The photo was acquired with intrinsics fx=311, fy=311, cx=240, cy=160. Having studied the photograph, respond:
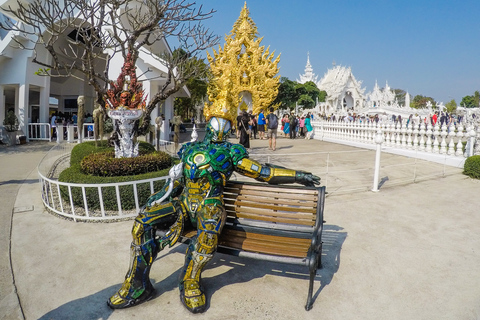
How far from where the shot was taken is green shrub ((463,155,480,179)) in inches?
311

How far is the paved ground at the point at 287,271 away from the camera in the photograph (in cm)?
274

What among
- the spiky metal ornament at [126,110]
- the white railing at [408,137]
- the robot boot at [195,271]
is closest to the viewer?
the robot boot at [195,271]

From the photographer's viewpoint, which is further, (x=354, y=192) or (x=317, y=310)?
(x=354, y=192)

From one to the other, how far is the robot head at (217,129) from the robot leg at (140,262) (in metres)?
0.87

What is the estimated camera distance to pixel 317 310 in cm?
274

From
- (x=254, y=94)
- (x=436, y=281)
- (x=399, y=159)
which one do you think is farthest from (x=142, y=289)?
(x=254, y=94)

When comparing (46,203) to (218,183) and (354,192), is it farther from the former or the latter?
(354,192)

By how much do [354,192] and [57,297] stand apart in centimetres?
562

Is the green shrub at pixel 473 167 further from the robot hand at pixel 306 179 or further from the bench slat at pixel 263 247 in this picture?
the bench slat at pixel 263 247

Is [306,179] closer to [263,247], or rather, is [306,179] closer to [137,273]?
[263,247]

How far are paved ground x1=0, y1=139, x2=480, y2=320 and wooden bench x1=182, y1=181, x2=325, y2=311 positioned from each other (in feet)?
1.33

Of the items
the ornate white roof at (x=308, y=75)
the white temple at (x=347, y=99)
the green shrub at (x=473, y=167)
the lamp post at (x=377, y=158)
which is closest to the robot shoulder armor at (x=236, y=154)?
the lamp post at (x=377, y=158)

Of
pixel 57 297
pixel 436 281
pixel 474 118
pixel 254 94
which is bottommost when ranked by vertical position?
pixel 57 297

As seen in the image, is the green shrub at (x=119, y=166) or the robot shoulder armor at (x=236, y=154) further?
the green shrub at (x=119, y=166)
